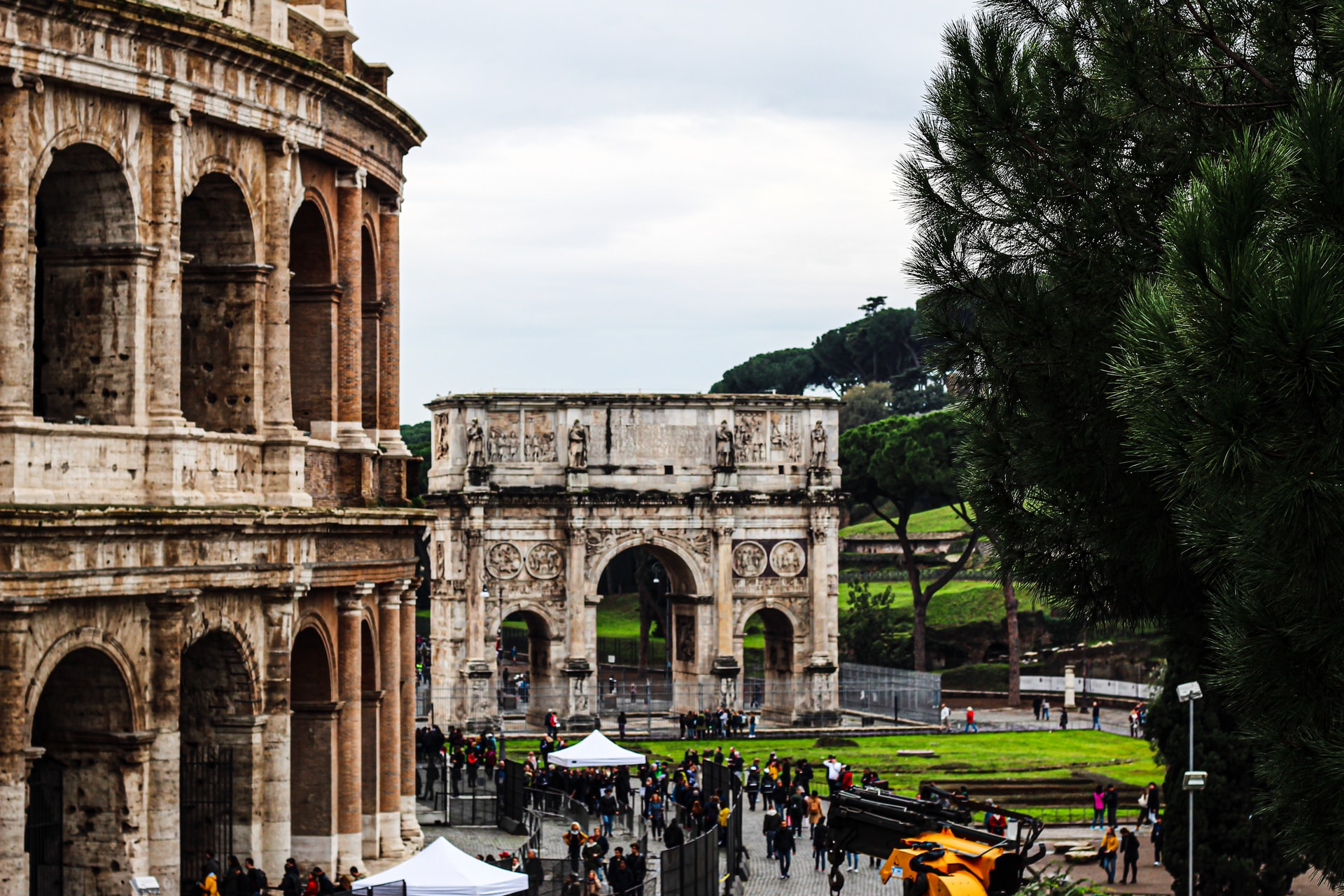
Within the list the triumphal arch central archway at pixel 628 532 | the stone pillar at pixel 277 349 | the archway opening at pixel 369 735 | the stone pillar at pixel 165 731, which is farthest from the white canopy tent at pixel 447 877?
the triumphal arch central archway at pixel 628 532

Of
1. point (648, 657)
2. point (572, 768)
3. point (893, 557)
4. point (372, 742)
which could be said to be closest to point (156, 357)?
point (372, 742)

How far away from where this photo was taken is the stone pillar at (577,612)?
5681 centimetres

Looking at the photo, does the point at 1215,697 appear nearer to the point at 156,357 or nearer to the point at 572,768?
the point at 156,357

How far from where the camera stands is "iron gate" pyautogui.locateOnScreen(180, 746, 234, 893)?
24156 millimetres

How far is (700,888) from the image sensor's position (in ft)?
81.0

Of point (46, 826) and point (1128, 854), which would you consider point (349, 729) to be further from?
point (1128, 854)

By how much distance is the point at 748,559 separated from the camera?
59.4 m

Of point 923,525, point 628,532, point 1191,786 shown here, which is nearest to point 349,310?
point 1191,786

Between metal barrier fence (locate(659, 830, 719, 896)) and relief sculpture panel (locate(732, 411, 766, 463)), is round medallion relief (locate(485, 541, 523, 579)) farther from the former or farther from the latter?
metal barrier fence (locate(659, 830, 719, 896))

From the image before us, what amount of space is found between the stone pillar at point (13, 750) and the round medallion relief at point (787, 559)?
4110 centimetres

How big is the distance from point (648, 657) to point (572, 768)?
110 feet

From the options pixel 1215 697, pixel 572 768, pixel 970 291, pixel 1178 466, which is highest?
pixel 970 291

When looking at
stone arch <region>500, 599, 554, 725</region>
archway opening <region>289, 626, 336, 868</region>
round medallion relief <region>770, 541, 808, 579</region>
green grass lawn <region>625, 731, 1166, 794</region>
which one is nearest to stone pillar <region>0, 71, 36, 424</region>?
archway opening <region>289, 626, 336, 868</region>

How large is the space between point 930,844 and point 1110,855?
1502 cm
